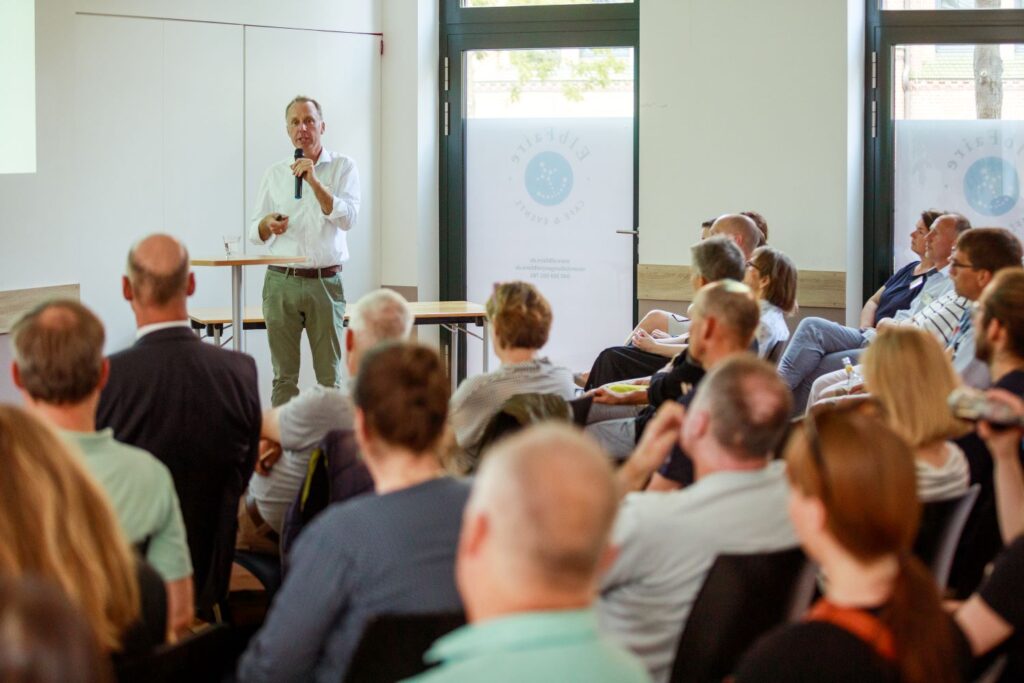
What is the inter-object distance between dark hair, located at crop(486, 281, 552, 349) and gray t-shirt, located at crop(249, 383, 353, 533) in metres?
0.66

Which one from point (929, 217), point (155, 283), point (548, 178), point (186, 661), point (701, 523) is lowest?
point (186, 661)

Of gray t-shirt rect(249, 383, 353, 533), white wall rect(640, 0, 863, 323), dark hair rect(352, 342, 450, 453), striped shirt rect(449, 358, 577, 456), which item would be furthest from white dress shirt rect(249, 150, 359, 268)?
dark hair rect(352, 342, 450, 453)

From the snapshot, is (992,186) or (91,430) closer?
(91,430)

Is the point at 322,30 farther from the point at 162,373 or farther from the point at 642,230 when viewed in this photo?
the point at 162,373

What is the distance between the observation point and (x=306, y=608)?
7.14 feet

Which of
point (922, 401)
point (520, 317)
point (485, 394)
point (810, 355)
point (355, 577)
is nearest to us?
point (355, 577)

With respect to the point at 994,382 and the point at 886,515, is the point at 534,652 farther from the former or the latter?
the point at 994,382

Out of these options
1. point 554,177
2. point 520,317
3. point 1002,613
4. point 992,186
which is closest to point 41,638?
point 1002,613

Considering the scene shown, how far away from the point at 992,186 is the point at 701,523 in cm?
599

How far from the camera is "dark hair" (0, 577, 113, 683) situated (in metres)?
1.03

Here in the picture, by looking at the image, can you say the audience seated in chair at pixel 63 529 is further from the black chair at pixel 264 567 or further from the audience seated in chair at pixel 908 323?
the audience seated in chair at pixel 908 323

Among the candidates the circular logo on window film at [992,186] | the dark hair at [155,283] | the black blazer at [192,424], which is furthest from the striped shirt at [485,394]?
Result: the circular logo on window film at [992,186]

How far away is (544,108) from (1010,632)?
6885mm

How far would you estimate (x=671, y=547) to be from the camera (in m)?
2.42
